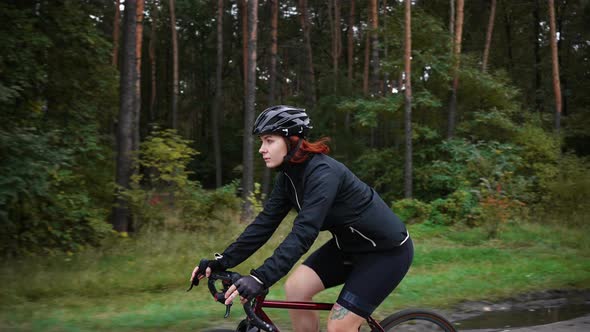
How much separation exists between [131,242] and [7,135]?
179 inches

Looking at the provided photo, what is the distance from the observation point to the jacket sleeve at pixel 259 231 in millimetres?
3393

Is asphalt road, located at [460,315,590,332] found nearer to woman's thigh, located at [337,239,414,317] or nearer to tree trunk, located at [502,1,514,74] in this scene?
woman's thigh, located at [337,239,414,317]

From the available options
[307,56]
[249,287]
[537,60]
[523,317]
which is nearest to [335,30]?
[307,56]

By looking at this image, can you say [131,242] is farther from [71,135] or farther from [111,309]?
[111,309]

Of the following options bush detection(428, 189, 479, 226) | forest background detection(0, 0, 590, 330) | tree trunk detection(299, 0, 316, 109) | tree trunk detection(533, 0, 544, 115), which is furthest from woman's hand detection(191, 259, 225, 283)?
tree trunk detection(533, 0, 544, 115)

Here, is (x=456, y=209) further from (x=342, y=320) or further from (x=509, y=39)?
(x=509, y=39)

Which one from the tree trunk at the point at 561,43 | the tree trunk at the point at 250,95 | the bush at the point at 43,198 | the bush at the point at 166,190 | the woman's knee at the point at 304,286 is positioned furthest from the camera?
the tree trunk at the point at 561,43

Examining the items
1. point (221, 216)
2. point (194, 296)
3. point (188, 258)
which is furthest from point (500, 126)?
point (194, 296)

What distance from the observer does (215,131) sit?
1539 inches

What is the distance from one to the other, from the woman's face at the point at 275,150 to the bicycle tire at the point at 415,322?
3.99 feet

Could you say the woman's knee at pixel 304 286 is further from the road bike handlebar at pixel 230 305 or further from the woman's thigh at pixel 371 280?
the road bike handlebar at pixel 230 305

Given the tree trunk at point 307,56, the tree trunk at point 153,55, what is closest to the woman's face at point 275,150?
the tree trunk at point 307,56

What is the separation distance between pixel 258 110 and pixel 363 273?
3760 centimetres

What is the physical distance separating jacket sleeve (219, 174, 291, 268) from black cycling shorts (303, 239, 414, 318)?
33 cm
